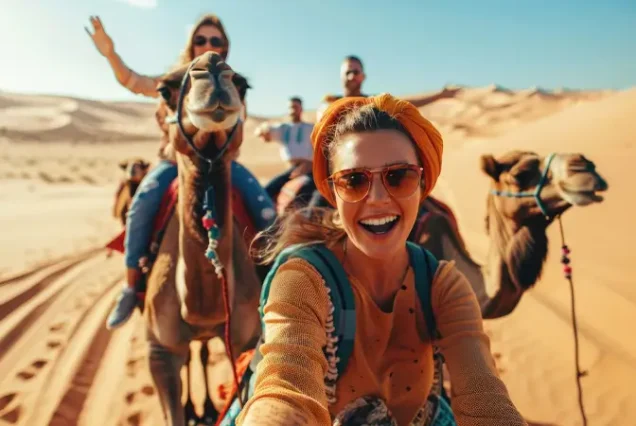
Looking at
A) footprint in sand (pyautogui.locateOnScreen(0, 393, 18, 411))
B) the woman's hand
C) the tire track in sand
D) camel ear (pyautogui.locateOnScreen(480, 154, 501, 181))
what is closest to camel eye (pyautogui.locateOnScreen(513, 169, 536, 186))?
camel ear (pyautogui.locateOnScreen(480, 154, 501, 181))

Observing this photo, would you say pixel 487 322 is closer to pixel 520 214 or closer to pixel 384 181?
pixel 520 214

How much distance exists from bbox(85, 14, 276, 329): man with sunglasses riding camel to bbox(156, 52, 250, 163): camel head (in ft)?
1.46

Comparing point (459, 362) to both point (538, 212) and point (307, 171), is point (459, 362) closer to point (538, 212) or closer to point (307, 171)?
point (538, 212)

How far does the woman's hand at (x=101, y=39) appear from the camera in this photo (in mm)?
3133

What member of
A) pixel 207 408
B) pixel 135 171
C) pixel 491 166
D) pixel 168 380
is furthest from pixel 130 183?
pixel 491 166

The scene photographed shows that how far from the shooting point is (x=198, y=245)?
7.37 feet

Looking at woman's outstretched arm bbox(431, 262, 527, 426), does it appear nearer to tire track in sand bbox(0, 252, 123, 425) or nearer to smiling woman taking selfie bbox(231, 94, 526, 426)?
smiling woman taking selfie bbox(231, 94, 526, 426)

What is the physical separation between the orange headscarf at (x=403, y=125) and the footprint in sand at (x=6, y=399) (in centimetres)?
395

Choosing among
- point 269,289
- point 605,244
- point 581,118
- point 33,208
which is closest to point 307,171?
point 269,289

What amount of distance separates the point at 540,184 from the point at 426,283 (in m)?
1.79

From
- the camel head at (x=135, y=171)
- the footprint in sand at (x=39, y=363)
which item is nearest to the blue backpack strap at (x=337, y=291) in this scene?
the footprint in sand at (x=39, y=363)

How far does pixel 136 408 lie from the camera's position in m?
3.68

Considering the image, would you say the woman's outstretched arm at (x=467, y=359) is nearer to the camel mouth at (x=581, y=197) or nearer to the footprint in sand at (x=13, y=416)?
the camel mouth at (x=581, y=197)

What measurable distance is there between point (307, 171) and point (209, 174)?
7.48 feet
